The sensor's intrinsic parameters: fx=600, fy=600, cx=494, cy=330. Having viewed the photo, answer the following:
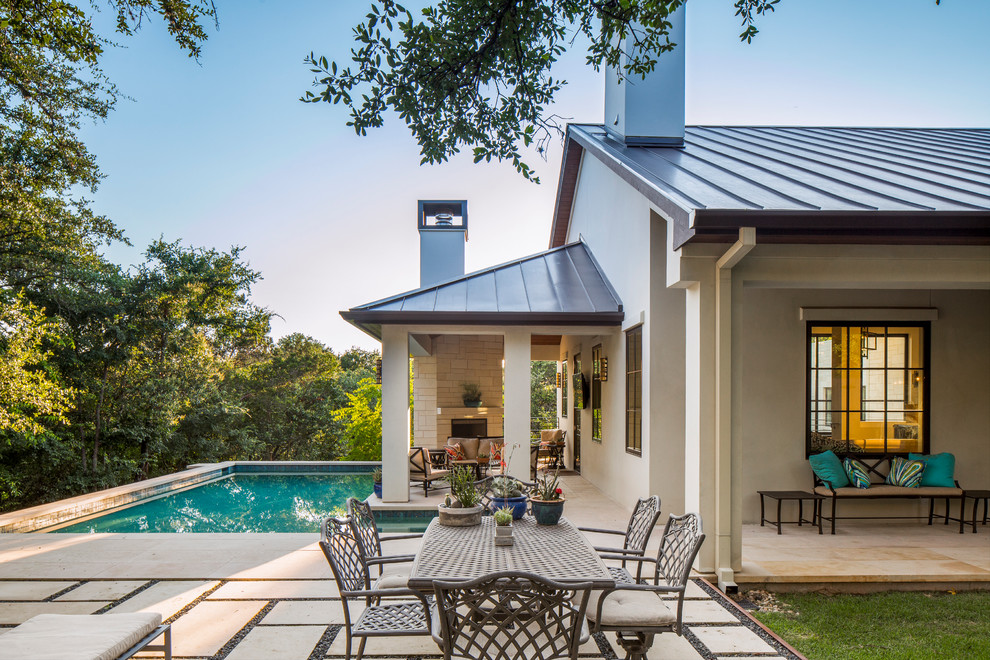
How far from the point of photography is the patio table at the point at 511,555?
290 centimetres

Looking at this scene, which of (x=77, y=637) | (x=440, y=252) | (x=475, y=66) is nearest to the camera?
(x=77, y=637)

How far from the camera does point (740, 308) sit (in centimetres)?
491

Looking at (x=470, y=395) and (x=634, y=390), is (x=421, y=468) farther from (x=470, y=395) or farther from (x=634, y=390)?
(x=470, y=395)

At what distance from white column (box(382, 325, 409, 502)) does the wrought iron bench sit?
4869 mm

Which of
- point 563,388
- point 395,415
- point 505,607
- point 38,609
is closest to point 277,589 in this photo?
point 38,609

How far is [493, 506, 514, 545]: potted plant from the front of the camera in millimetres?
3469

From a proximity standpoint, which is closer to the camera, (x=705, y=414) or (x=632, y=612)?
(x=632, y=612)

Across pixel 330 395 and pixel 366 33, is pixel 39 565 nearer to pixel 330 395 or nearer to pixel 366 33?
pixel 366 33

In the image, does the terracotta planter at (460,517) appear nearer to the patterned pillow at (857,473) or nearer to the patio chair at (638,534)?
the patio chair at (638,534)

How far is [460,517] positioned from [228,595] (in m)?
2.06

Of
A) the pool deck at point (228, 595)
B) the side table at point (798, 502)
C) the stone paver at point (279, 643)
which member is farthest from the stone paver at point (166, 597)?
the side table at point (798, 502)

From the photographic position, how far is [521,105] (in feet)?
12.2

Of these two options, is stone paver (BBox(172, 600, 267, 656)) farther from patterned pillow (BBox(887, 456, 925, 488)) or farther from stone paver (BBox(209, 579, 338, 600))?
patterned pillow (BBox(887, 456, 925, 488))

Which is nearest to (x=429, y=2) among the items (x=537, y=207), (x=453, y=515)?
(x=453, y=515)
